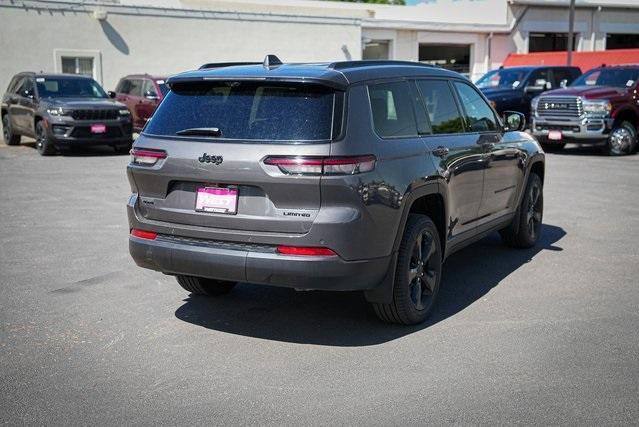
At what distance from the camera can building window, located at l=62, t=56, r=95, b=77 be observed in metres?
23.2

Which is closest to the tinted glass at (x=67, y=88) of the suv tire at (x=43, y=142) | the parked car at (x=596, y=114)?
the suv tire at (x=43, y=142)

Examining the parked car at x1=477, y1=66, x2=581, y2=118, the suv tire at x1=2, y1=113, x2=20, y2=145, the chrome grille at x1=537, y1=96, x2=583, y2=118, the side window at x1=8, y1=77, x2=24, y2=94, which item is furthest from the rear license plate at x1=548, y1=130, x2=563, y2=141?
the suv tire at x1=2, y1=113, x2=20, y2=145

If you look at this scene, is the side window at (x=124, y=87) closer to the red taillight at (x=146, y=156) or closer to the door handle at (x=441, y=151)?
the red taillight at (x=146, y=156)

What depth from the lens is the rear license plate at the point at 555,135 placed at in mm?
17141

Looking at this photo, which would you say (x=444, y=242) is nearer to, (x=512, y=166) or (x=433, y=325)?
(x=433, y=325)

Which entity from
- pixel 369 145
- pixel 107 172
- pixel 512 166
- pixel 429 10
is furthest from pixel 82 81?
pixel 429 10

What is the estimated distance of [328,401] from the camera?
409cm

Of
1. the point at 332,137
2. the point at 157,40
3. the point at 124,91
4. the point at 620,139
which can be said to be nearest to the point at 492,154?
the point at 332,137

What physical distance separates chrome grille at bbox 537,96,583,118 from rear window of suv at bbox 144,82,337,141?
13.5 meters

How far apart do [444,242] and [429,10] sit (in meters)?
31.2

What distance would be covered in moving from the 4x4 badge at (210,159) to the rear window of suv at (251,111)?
169 millimetres

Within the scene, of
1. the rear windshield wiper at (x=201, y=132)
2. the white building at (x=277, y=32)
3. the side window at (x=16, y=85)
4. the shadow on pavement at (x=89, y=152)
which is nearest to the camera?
the rear windshield wiper at (x=201, y=132)

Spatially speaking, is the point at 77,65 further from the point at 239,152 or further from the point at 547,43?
the point at 547,43

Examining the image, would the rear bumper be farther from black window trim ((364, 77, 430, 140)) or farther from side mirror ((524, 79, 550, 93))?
side mirror ((524, 79, 550, 93))
